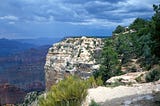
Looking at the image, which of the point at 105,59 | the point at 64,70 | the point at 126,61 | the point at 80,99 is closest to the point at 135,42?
the point at 126,61

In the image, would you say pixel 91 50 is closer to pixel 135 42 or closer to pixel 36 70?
pixel 135 42

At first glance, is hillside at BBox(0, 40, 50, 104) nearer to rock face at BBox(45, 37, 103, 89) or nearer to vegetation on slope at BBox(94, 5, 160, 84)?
rock face at BBox(45, 37, 103, 89)

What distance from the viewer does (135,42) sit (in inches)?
2253

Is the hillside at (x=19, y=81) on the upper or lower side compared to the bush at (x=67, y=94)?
lower

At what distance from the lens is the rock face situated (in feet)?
247

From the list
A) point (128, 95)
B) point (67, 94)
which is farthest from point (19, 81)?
point (67, 94)

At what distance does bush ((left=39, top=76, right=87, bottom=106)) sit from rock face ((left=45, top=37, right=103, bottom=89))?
49.0 metres

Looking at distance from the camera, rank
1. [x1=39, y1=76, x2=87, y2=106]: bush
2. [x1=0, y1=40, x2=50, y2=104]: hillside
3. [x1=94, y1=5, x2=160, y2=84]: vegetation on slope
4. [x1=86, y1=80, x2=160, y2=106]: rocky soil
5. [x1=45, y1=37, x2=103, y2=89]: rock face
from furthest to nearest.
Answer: [x1=0, y1=40, x2=50, y2=104]: hillside < [x1=45, y1=37, x2=103, y2=89]: rock face < [x1=94, y1=5, x2=160, y2=84]: vegetation on slope < [x1=39, y1=76, x2=87, y2=106]: bush < [x1=86, y1=80, x2=160, y2=106]: rocky soil

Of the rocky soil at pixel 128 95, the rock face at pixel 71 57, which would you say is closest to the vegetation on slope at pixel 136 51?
the rocky soil at pixel 128 95

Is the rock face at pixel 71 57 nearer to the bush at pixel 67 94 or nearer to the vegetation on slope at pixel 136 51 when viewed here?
the vegetation on slope at pixel 136 51

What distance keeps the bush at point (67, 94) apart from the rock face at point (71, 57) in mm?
48976

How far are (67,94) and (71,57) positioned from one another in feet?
215

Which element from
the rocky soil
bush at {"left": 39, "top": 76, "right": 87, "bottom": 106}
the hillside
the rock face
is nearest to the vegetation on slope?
the rocky soil

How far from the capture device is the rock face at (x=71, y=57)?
2966 inches
